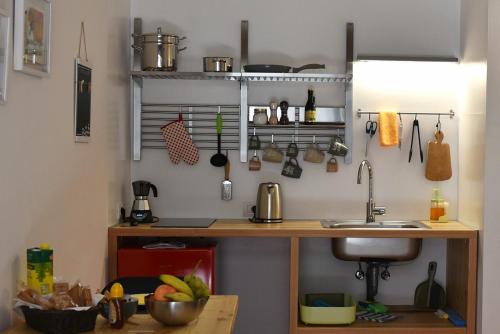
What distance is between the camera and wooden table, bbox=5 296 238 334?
7.34 feet

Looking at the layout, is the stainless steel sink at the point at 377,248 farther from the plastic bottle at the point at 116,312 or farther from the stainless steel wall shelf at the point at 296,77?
the plastic bottle at the point at 116,312

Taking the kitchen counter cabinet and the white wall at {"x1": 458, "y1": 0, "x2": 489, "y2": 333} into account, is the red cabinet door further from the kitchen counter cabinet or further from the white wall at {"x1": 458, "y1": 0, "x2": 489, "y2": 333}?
the white wall at {"x1": 458, "y1": 0, "x2": 489, "y2": 333}

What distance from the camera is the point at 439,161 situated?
4273 millimetres

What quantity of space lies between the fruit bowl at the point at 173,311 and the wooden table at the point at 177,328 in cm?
2

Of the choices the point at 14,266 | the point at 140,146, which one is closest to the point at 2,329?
the point at 14,266

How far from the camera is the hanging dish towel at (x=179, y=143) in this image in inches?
169

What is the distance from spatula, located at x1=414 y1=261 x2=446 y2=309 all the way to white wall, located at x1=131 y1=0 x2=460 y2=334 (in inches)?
6.1

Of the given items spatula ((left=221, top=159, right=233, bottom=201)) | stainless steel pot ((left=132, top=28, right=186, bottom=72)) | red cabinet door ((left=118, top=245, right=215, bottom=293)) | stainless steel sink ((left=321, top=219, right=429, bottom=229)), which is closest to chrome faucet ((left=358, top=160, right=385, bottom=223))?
stainless steel sink ((left=321, top=219, right=429, bottom=229))

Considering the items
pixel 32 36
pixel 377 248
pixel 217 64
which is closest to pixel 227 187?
pixel 217 64

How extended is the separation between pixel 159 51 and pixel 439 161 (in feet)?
5.58

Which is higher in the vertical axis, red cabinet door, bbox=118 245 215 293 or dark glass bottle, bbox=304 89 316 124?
dark glass bottle, bbox=304 89 316 124

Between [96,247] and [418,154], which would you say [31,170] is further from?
[418,154]

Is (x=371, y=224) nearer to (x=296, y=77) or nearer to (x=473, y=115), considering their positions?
(x=473, y=115)

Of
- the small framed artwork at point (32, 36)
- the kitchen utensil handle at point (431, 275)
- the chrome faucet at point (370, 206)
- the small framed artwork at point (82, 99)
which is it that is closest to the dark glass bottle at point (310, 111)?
the chrome faucet at point (370, 206)
